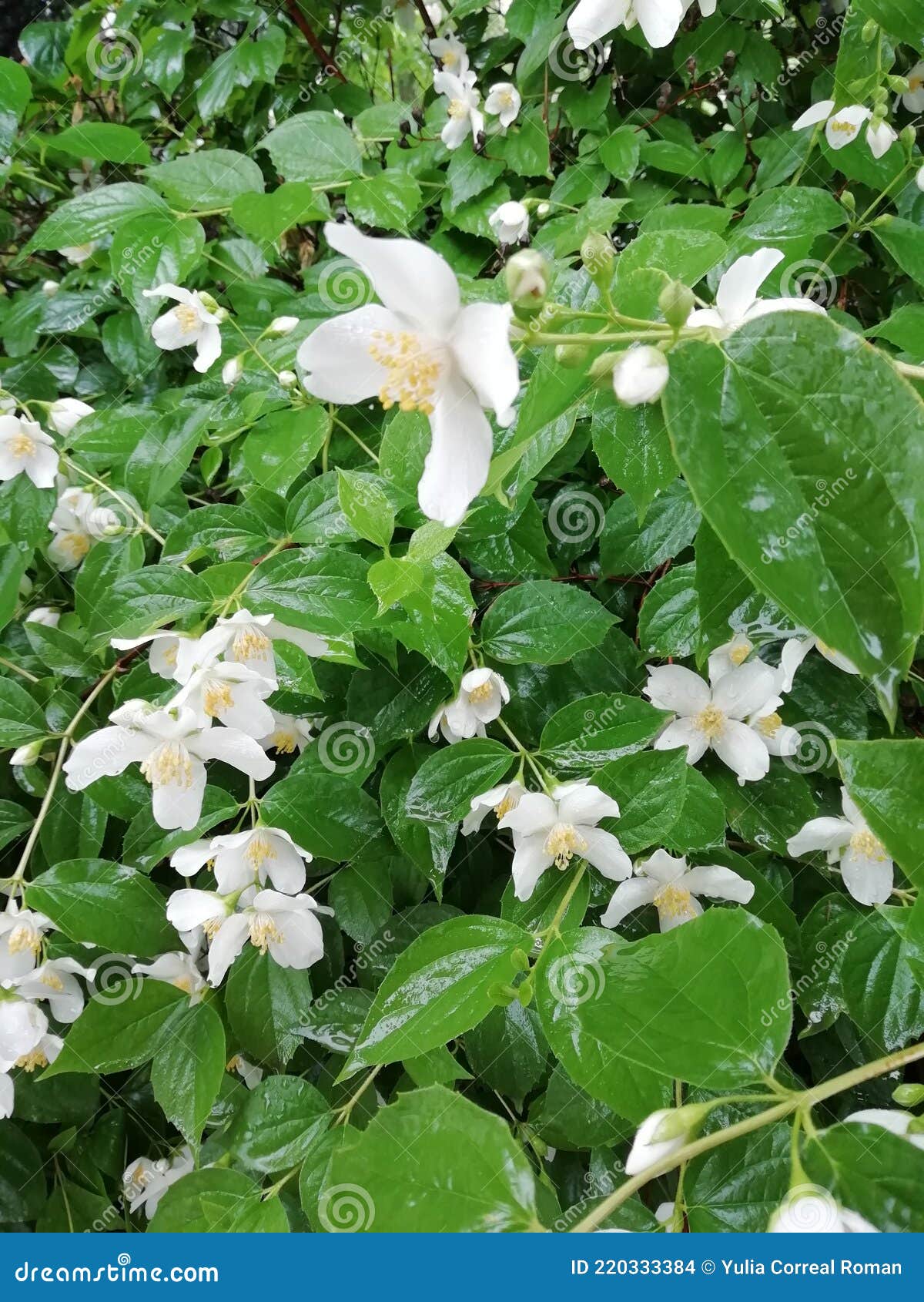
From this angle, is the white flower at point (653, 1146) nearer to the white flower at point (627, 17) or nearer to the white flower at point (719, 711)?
the white flower at point (719, 711)

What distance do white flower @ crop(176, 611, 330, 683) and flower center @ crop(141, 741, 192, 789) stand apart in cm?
8

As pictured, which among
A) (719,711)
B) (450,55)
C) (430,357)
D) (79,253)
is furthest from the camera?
(79,253)

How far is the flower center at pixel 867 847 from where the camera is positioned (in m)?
0.84

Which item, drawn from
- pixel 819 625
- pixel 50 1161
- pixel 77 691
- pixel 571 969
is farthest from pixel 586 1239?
pixel 50 1161

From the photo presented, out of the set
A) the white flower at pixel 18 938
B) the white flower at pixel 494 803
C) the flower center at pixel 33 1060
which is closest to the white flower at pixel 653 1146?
the white flower at pixel 494 803

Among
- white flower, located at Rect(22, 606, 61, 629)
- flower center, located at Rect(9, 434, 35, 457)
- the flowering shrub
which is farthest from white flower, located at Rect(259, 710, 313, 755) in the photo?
flower center, located at Rect(9, 434, 35, 457)

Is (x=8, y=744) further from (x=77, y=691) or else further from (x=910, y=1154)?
(x=910, y=1154)

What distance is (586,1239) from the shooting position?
1.69ft

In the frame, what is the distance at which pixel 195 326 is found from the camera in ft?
3.89

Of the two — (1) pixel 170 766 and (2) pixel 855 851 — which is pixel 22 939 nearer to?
(1) pixel 170 766

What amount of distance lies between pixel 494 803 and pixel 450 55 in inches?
53.5

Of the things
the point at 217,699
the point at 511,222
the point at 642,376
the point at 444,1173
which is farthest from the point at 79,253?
the point at 444,1173

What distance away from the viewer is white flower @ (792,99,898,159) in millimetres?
1062

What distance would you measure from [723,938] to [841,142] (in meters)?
1.08
